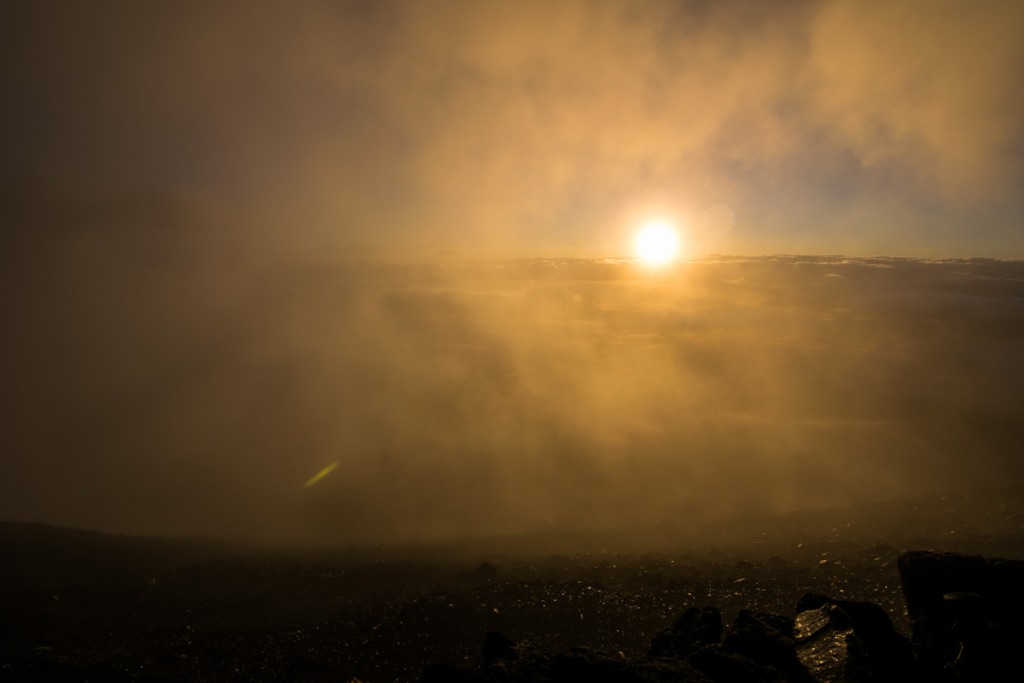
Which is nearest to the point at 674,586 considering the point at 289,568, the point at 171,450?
the point at 289,568

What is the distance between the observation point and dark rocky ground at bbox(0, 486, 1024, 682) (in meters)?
11.6

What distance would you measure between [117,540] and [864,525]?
32.1m

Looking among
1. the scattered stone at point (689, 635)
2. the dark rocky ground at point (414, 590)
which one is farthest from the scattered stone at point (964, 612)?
the dark rocky ground at point (414, 590)

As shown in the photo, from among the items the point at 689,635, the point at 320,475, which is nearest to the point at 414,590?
the point at 689,635

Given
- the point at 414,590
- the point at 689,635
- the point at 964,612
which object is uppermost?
the point at 964,612

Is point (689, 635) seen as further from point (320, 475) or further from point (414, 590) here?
point (320, 475)

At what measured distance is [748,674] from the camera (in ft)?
22.1

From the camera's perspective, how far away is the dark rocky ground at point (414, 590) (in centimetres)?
1164

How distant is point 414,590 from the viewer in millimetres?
16047

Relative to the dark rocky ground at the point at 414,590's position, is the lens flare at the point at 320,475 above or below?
above

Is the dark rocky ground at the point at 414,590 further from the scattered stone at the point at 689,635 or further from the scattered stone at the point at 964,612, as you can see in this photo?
the scattered stone at the point at 964,612

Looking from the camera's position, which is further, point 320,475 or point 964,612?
point 320,475

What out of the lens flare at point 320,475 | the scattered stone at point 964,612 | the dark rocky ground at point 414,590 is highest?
the lens flare at point 320,475

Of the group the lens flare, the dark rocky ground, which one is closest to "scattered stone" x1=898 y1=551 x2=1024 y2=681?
the dark rocky ground
